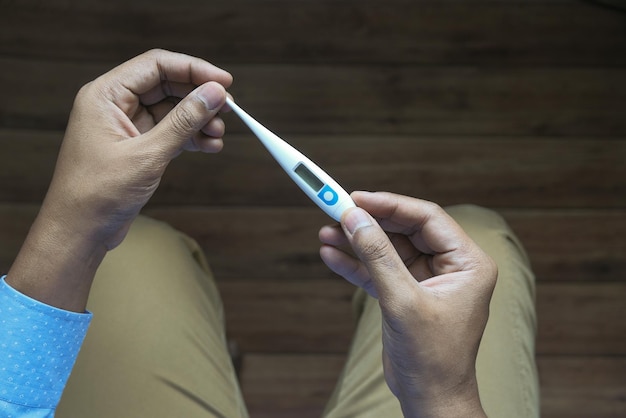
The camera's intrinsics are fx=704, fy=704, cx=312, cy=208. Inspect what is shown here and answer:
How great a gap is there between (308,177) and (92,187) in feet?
0.61

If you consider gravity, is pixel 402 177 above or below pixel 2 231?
above

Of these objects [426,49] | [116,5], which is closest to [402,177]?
[426,49]

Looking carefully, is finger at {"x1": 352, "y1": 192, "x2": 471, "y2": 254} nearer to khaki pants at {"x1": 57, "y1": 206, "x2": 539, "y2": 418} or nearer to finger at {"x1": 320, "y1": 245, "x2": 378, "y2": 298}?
finger at {"x1": 320, "y1": 245, "x2": 378, "y2": 298}

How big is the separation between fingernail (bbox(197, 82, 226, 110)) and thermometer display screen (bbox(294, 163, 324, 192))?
9 cm

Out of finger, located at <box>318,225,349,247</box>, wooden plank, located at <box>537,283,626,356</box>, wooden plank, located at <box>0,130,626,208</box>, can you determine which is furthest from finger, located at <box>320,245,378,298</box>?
wooden plank, located at <box>537,283,626,356</box>

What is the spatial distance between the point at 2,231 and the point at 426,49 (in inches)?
31.8

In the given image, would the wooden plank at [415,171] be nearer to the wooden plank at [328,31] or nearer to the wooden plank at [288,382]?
the wooden plank at [328,31]

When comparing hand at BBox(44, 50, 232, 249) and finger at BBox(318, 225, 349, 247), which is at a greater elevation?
hand at BBox(44, 50, 232, 249)

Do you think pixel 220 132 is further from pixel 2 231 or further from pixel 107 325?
pixel 2 231

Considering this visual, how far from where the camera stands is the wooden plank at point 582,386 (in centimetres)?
127

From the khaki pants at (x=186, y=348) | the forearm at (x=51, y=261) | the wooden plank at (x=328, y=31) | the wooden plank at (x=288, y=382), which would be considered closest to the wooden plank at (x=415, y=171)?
the wooden plank at (x=328, y=31)

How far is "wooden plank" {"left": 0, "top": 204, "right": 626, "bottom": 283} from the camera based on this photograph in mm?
1253

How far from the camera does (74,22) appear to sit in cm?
120

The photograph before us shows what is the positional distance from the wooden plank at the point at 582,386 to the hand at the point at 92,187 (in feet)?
3.08
